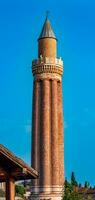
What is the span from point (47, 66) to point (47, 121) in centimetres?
735

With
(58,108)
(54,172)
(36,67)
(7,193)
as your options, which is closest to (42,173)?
(54,172)

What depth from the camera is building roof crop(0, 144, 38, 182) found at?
10953mm

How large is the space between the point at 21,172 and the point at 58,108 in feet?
185

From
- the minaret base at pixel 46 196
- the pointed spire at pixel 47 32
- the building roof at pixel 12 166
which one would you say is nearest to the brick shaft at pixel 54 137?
the minaret base at pixel 46 196

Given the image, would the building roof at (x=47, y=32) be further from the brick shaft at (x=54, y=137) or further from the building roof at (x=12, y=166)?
the building roof at (x=12, y=166)

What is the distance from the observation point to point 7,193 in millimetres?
11258

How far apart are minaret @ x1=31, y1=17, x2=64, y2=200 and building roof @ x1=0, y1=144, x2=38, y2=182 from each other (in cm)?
5119

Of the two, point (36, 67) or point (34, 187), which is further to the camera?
point (36, 67)

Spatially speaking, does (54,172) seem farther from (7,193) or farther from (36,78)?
(7,193)

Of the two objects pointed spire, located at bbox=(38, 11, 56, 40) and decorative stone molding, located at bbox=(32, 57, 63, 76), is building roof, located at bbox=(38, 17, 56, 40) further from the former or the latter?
decorative stone molding, located at bbox=(32, 57, 63, 76)

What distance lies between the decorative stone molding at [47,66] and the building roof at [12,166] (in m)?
56.6

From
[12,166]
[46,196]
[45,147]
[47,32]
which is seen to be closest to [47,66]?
[47,32]

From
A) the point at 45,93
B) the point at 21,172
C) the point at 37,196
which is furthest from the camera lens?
the point at 45,93

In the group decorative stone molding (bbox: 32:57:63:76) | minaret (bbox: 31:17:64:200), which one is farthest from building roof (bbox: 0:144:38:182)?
decorative stone molding (bbox: 32:57:63:76)
